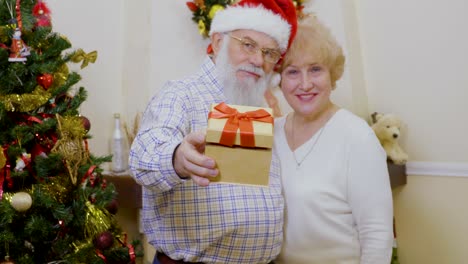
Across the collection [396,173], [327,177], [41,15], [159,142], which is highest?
[41,15]

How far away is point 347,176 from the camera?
5.42 ft

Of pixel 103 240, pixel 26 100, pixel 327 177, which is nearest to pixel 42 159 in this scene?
pixel 26 100

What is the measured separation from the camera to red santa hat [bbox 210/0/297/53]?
163cm

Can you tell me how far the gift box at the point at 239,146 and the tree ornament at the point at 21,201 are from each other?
0.78m

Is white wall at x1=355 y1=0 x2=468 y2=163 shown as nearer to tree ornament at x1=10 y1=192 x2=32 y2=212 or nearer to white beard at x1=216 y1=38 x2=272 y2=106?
white beard at x1=216 y1=38 x2=272 y2=106

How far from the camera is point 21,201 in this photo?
158 centimetres

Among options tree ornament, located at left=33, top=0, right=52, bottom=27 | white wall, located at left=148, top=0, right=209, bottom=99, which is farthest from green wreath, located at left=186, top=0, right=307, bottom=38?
tree ornament, located at left=33, top=0, right=52, bottom=27

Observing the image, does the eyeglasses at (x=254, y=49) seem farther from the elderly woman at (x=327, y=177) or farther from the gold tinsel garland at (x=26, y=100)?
the gold tinsel garland at (x=26, y=100)

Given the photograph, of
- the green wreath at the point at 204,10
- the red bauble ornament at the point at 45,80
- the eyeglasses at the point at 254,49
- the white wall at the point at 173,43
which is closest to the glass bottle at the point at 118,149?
the white wall at the point at 173,43

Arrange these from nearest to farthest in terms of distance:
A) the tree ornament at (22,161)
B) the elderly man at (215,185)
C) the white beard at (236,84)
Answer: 1. the elderly man at (215,185)
2. the white beard at (236,84)
3. the tree ornament at (22,161)

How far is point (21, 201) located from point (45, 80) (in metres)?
0.41

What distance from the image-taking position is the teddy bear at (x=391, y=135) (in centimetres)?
315

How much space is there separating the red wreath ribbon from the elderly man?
0.14 metres

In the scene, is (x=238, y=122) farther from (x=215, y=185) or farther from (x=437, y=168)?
(x=437, y=168)
